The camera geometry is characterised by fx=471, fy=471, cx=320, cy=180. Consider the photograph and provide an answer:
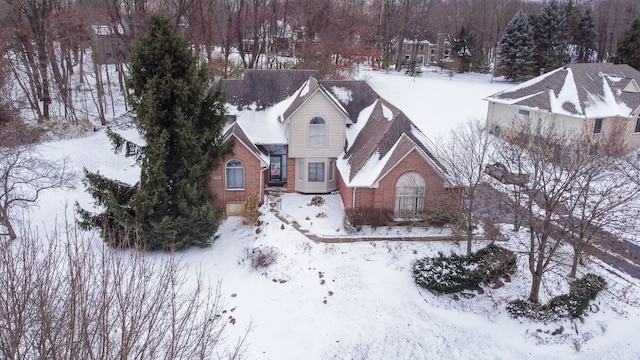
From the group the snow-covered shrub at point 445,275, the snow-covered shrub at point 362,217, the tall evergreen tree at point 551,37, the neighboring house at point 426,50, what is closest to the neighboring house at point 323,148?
the snow-covered shrub at point 362,217

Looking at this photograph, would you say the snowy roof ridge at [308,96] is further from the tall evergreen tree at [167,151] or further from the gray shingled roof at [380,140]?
the tall evergreen tree at [167,151]

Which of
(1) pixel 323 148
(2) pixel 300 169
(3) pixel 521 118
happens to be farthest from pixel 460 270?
(3) pixel 521 118

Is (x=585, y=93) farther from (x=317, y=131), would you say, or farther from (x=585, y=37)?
(x=585, y=37)

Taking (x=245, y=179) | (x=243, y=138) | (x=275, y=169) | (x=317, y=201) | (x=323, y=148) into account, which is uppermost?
(x=243, y=138)

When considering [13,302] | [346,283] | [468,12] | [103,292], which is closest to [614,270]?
[346,283]

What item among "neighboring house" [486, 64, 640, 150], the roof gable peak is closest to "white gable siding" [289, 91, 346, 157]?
"neighboring house" [486, 64, 640, 150]

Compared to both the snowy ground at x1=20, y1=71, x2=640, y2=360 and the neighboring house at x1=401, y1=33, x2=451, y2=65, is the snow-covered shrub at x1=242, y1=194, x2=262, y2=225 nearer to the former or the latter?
the snowy ground at x1=20, y1=71, x2=640, y2=360
